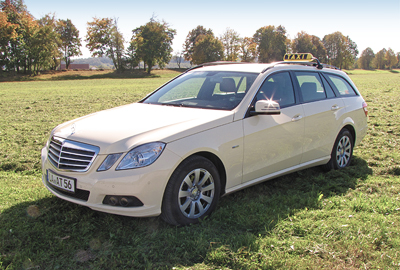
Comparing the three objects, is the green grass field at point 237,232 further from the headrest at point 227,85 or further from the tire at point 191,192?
the headrest at point 227,85

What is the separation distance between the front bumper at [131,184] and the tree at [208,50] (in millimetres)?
86909

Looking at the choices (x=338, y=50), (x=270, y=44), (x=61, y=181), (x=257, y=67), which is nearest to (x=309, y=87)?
(x=257, y=67)

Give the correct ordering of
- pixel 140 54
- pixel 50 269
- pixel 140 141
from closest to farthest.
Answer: pixel 50 269
pixel 140 141
pixel 140 54

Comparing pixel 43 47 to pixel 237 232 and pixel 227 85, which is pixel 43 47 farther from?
pixel 237 232

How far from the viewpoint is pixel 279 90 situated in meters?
4.86

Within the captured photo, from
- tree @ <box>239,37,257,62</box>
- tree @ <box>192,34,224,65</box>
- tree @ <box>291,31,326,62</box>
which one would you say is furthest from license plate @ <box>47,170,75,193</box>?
tree @ <box>291,31,326,62</box>

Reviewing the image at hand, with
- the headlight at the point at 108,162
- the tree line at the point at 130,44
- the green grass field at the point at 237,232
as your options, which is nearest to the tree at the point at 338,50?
the tree line at the point at 130,44

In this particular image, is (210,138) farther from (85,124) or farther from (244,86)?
(85,124)

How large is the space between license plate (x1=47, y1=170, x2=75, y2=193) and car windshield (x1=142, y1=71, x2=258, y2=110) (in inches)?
69.3

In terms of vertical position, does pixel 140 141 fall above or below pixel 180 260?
above

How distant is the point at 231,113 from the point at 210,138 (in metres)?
0.50

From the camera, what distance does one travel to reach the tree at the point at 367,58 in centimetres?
15750

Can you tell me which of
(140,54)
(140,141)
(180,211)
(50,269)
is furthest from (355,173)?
(140,54)

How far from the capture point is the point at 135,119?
4.11 metres
